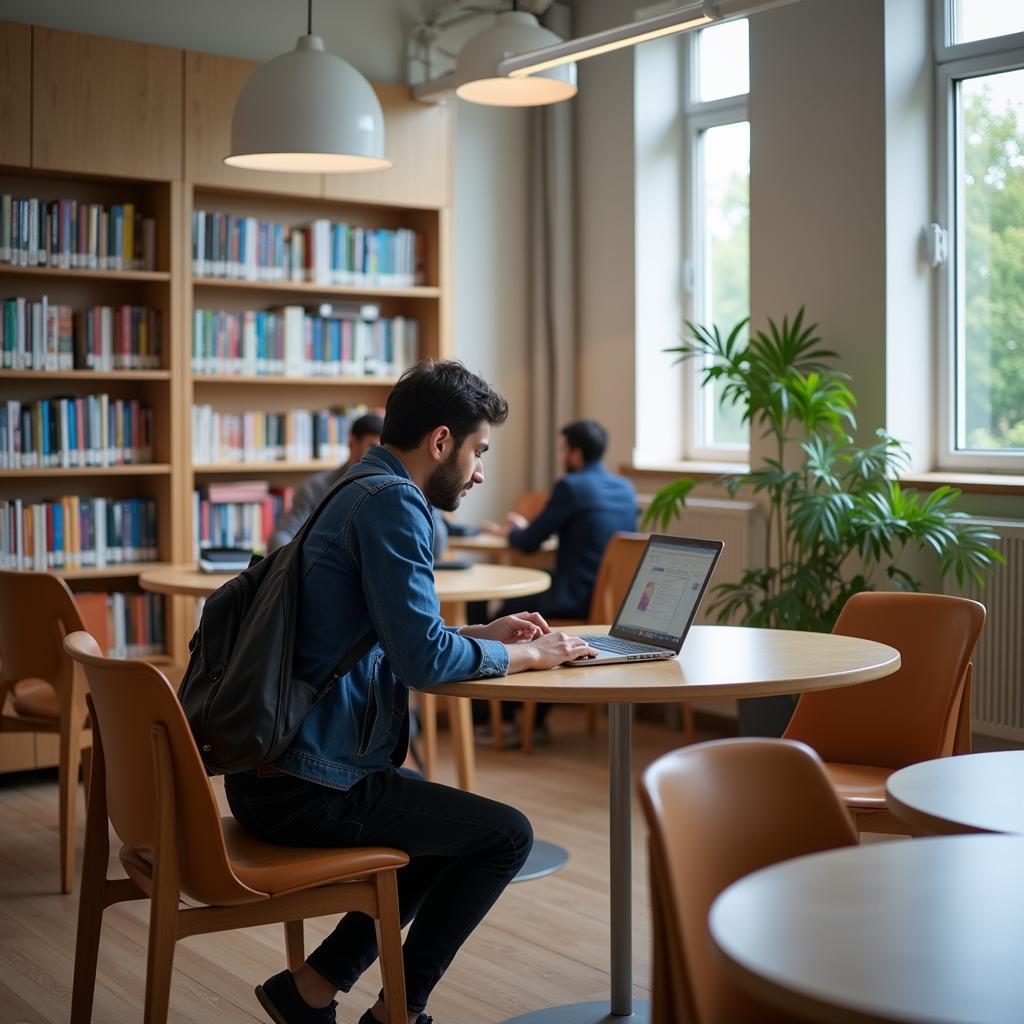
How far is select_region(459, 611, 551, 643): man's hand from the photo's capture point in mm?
2680

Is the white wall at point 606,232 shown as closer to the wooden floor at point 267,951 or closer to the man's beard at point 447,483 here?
the wooden floor at point 267,951

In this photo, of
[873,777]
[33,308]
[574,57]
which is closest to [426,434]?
[873,777]

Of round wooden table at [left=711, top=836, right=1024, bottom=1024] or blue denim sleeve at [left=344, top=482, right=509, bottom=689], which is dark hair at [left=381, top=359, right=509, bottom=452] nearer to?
blue denim sleeve at [left=344, top=482, right=509, bottom=689]

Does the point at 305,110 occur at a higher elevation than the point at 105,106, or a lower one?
lower

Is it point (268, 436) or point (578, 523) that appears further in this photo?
point (268, 436)

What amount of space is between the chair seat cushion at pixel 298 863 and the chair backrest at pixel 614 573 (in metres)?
2.77

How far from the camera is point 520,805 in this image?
4723 millimetres

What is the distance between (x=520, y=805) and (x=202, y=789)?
2.59 m

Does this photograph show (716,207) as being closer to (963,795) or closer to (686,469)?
(686,469)

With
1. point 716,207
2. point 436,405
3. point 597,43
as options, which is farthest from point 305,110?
point 716,207

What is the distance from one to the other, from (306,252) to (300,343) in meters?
0.38

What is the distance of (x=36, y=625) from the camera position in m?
3.90

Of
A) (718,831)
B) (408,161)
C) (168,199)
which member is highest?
(408,161)

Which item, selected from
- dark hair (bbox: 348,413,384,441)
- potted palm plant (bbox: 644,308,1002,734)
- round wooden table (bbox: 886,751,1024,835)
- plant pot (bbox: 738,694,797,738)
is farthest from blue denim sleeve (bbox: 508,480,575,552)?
round wooden table (bbox: 886,751,1024,835)
